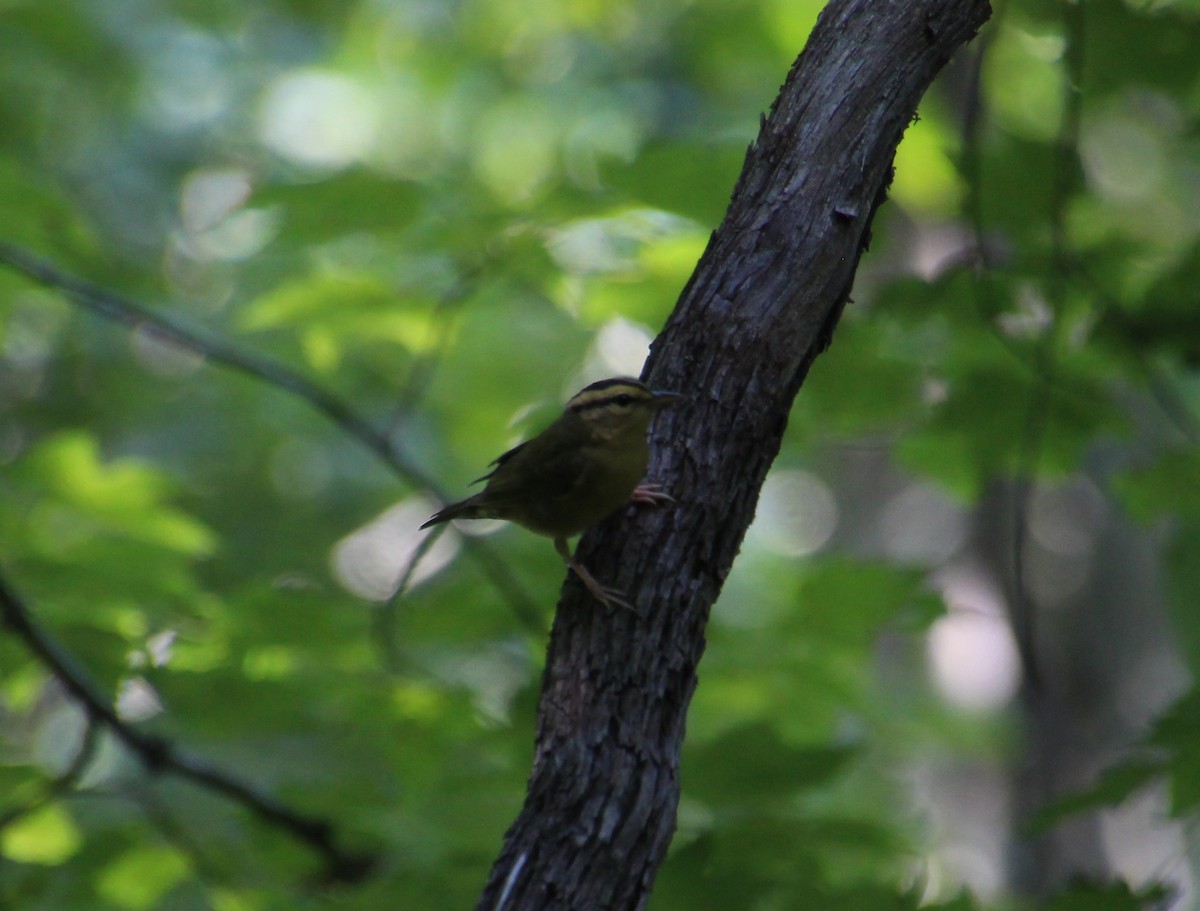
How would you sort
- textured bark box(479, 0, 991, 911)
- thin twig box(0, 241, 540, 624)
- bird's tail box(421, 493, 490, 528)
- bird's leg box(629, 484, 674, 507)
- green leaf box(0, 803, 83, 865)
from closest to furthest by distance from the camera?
textured bark box(479, 0, 991, 911), bird's leg box(629, 484, 674, 507), bird's tail box(421, 493, 490, 528), thin twig box(0, 241, 540, 624), green leaf box(0, 803, 83, 865)

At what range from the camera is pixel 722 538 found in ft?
7.87

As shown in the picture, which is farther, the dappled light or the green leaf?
the dappled light

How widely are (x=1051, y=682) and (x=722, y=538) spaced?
7.69 metres

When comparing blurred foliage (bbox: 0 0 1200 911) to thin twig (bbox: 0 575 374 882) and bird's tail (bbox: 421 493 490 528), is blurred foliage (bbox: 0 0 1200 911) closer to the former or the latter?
thin twig (bbox: 0 575 374 882)

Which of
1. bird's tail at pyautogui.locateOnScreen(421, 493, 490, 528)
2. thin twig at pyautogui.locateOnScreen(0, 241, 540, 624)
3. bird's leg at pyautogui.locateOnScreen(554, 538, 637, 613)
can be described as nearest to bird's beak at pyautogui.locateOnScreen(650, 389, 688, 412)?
bird's leg at pyautogui.locateOnScreen(554, 538, 637, 613)

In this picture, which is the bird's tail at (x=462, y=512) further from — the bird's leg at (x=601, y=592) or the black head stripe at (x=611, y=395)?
the bird's leg at (x=601, y=592)

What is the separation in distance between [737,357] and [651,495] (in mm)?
366

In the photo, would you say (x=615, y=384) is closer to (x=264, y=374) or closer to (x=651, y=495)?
(x=651, y=495)

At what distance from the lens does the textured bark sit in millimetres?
2271

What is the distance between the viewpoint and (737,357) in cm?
241

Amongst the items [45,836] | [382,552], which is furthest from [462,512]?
[382,552]

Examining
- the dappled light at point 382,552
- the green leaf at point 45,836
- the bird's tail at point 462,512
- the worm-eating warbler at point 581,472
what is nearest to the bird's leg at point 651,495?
the worm-eating warbler at point 581,472

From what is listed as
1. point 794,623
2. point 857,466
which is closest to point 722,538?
point 794,623

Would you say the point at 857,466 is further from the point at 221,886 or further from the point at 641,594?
the point at 641,594
